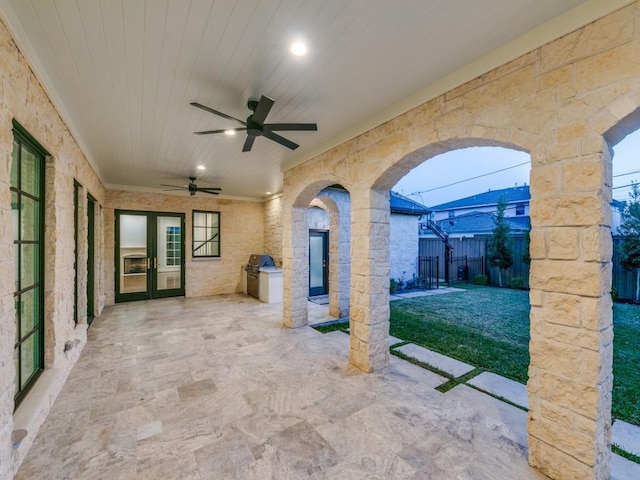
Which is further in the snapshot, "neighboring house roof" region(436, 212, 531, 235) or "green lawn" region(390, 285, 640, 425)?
"neighboring house roof" region(436, 212, 531, 235)

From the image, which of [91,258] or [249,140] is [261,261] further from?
[249,140]

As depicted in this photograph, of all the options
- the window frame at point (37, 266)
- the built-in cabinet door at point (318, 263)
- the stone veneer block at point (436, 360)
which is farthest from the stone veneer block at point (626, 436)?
the built-in cabinet door at point (318, 263)

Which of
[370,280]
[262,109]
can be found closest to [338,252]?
[370,280]

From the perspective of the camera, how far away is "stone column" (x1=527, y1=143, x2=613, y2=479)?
5.24 feet

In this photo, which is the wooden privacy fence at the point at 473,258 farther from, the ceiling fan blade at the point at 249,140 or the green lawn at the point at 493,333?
the ceiling fan blade at the point at 249,140

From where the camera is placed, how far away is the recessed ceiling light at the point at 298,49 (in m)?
1.92

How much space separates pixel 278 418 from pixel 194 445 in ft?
2.17

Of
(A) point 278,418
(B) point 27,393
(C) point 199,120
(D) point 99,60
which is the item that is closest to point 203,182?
(C) point 199,120

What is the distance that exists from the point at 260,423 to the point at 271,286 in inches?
176

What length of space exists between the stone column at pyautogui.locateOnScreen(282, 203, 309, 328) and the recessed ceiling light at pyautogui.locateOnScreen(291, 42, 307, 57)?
9.48ft

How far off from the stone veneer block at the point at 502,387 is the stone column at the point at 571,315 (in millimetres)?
890

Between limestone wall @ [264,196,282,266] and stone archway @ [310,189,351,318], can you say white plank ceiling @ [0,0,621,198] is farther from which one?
limestone wall @ [264,196,282,266]

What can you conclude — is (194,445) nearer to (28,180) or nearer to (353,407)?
(353,407)

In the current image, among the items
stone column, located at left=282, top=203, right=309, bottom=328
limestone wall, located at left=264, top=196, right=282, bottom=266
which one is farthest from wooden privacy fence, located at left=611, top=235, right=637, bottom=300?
limestone wall, located at left=264, top=196, right=282, bottom=266
